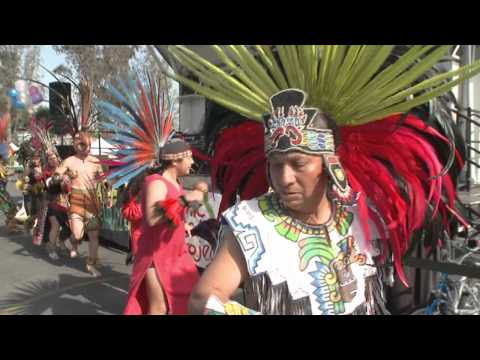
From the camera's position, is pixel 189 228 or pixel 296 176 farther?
pixel 189 228

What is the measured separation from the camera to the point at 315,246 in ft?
5.20

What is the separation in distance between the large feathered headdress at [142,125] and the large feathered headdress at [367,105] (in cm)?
154

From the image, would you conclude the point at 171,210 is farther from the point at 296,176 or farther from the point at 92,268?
the point at 92,268

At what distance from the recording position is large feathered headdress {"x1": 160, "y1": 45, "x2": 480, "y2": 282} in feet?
5.13

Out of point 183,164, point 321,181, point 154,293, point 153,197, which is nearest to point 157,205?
point 153,197

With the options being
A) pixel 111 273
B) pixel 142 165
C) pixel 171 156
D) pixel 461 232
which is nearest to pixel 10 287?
pixel 111 273

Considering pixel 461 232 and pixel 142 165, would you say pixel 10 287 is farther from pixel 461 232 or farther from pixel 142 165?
pixel 461 232

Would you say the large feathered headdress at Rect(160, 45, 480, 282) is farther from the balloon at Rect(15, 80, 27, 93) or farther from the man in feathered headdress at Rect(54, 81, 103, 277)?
the balloon at Rect(15, 80, 27, 93)

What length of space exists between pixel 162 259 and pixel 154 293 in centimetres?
22

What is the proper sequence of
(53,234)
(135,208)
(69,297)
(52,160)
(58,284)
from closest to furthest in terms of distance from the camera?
(135,208) → (69,297) → (58,284) → (53,234) → (52,160)

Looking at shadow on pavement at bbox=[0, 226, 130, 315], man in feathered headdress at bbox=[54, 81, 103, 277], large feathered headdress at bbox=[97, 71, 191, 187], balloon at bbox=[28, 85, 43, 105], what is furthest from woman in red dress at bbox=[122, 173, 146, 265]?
balloon at bbox=[28, 85, 43, 105]

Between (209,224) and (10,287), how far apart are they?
114 inches

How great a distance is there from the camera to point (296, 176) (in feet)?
5.08

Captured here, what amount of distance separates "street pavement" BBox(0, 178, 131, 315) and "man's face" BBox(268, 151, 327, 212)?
3306 millimetres
